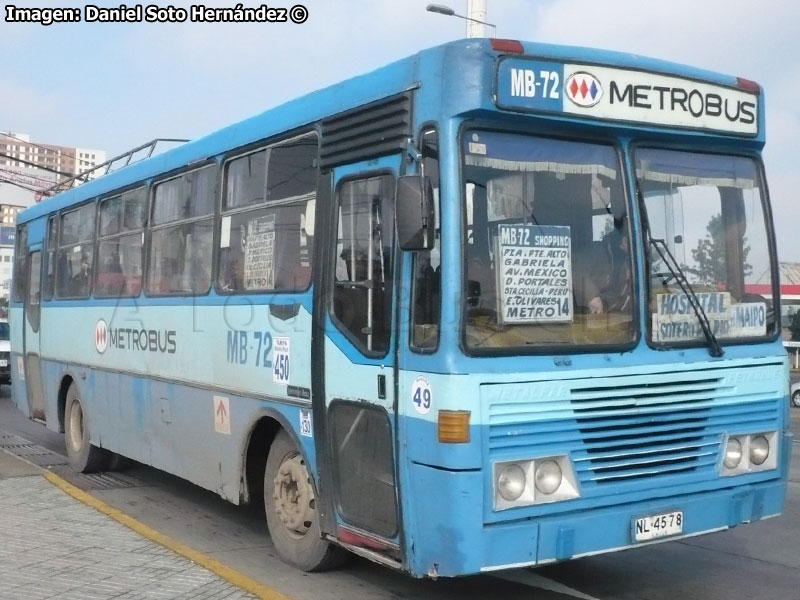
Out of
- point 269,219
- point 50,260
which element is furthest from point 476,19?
point 269,219

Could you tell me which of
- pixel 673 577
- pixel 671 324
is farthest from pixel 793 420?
pixel 671 324

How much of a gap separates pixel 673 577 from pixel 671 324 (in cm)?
208

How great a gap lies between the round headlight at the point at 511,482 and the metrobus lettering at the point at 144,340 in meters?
4.16

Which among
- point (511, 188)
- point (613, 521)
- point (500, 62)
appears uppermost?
point (500, 62)

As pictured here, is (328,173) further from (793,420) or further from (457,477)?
(793,420)

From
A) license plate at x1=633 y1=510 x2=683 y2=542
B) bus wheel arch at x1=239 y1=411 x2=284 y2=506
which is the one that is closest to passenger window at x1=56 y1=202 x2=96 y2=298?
bus wheel arch at x1=239 y1=411 x2=284 y2=506

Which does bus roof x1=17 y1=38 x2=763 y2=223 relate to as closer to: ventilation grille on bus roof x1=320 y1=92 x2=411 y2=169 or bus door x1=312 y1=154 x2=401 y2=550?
ventilation grille on bus roof x1=320 y1=92 x2=411 y2=169

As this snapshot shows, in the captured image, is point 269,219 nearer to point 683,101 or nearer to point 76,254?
point 683,101

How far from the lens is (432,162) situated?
16.9ft

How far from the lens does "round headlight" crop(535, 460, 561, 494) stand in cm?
505

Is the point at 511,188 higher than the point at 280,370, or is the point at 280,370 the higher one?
the point at 511,188

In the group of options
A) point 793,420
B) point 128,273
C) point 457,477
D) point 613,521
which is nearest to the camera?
point 457,477

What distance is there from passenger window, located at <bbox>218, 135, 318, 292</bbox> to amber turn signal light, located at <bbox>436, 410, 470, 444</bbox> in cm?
176

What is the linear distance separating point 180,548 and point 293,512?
98cm
